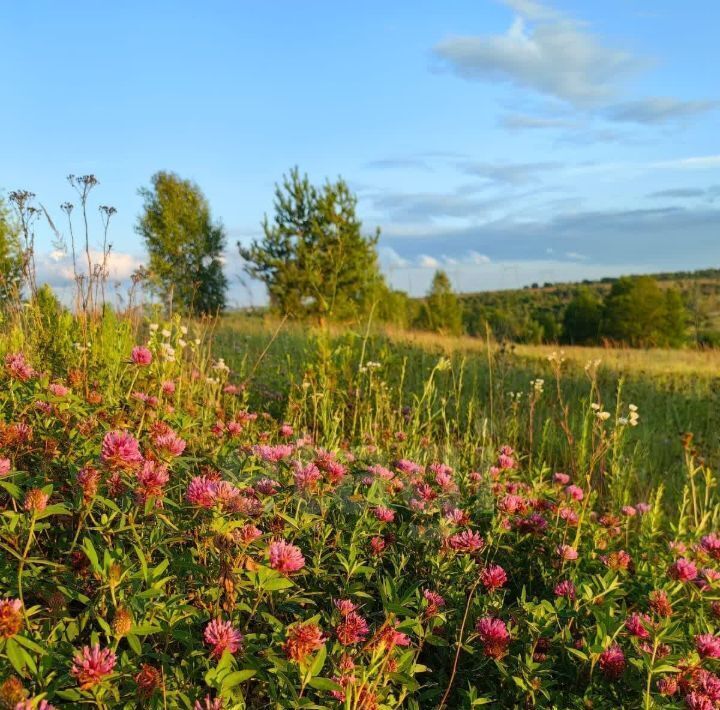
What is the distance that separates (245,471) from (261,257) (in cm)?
2410

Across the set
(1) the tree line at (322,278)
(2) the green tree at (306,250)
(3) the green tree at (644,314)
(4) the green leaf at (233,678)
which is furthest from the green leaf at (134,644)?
(3) the green tree at (644,314)

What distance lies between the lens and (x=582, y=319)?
52.3 meters

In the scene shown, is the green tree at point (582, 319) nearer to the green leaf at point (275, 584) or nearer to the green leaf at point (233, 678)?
the green leaf at point (275, 584)

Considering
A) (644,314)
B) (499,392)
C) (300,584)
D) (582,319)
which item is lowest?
(300,584)

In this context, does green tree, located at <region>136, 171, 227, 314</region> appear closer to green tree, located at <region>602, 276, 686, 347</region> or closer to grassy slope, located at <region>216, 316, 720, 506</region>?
grassy slope, located at <region>216, 316, 720, 506</region>

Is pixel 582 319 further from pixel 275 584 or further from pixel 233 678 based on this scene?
pixel 233 678

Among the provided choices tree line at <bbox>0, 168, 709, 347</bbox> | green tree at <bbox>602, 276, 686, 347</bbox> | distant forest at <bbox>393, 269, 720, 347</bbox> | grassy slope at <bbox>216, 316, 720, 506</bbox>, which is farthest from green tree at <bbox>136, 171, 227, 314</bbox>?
green tree at <bbox>602, 276, 686, 347</bbox>

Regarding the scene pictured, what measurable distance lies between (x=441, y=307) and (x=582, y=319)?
2094cm

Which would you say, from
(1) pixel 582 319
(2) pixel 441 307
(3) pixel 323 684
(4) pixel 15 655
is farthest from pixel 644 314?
(4) pixel 15 655

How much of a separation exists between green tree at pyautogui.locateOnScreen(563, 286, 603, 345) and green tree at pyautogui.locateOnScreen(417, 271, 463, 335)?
1536cm

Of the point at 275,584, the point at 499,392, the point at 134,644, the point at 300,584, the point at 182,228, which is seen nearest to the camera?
the point at 134,644

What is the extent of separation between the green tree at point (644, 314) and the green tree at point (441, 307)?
13401mm

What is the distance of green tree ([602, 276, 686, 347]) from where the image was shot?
45156mm

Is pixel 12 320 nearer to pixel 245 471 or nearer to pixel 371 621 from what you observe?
pixel 245 471
